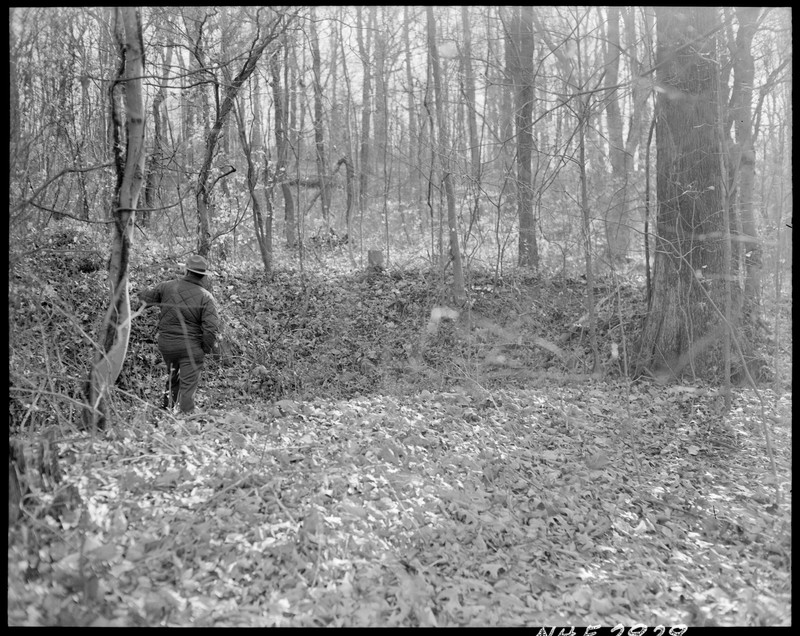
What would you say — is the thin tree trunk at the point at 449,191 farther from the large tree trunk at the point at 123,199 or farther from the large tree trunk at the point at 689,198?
the large tree trunk at the point at 123,199

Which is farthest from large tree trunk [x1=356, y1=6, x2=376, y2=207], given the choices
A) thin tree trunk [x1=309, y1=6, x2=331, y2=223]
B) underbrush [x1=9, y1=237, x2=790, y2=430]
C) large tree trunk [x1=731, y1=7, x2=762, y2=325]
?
large tree trunk [x1=731, y1=7, x2=762, y2=325]

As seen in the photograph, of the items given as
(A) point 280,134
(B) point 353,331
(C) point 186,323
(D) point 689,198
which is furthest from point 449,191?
(C) point 186,323

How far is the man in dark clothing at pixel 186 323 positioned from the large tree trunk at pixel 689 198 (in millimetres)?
6749

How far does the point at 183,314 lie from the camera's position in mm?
7531

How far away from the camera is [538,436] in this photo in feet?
23.0

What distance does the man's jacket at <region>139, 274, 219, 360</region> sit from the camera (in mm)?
7516

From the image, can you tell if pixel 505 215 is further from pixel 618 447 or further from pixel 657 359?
pixel 618 447

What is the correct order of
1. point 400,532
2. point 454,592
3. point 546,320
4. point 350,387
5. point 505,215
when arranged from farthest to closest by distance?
point 505,215 → point 546,320 → point 350,387 → point 400,532 → point 454,592

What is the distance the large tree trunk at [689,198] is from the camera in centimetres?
896

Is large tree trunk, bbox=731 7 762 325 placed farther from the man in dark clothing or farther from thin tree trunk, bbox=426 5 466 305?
the man in dark clothing

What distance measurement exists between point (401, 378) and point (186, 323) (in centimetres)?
412

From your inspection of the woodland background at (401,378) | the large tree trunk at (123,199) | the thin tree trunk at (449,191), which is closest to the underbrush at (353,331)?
the woodland background at (401,378)

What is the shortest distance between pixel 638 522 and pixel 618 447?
66.0 inches
